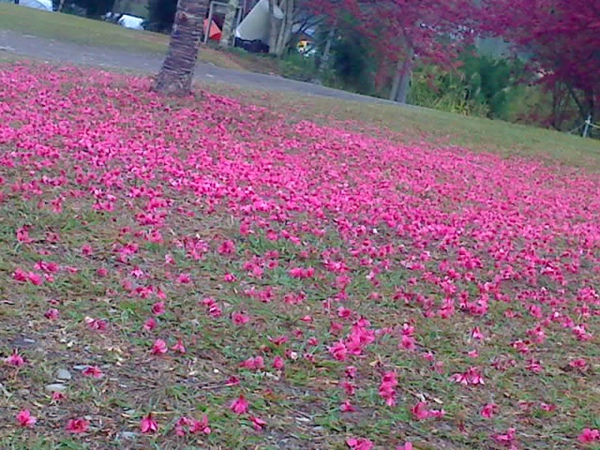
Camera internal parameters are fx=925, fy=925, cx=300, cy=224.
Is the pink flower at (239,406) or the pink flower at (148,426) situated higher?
the pink flower at (239,406)

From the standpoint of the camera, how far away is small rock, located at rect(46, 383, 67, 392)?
9.96 ft

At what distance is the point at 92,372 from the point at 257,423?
2.03 ft

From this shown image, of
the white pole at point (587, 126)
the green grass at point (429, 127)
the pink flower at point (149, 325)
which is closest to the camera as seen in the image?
the pink flower at point (149, 325)

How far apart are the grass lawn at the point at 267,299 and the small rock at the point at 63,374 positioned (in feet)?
0.05

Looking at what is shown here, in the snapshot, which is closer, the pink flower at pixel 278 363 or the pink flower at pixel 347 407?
the pink flower at pixel 347 407

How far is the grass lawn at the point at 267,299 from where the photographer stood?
10.3ft

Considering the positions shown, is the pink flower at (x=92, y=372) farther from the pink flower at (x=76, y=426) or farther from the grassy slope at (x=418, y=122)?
the grassy slope at (x=418, y=122)

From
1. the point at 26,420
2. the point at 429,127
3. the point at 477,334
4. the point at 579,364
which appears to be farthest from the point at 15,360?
the point at 429,127

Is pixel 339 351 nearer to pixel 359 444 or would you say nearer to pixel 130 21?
pixel 359 444

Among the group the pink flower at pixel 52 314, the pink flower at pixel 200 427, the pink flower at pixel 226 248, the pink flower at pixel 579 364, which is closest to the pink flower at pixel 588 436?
the pink flower at pixel 579 364

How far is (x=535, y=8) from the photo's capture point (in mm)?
20875

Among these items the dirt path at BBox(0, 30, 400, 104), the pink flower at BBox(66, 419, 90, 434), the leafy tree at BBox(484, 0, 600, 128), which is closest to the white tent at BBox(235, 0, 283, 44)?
the leafy tree at BBox(484, 0, 600, 128)

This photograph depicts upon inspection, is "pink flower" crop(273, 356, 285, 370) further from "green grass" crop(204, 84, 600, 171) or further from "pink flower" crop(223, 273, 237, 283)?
"green grass" crop(204, 84, 600, 171)

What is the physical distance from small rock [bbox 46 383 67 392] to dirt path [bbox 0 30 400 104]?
11.8m
